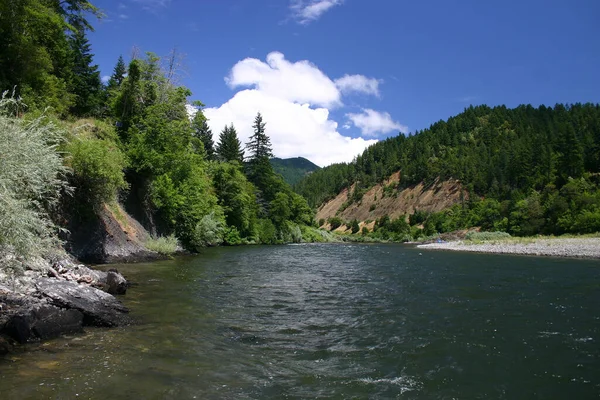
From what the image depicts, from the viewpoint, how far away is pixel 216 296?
12867mm

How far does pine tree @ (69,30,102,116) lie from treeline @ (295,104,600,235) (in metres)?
67.3

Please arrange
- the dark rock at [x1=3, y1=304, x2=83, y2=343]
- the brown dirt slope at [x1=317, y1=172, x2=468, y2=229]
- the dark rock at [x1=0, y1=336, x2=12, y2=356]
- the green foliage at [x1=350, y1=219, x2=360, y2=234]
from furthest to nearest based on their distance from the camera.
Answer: the green foliage at [x1=350, y1=219, x2=360, y2=234]
the brown dirt slope at [x1=317, y1=172, x2=468, y2=229]
the dark rock at [x1=3, y1=304, x2=83, y2=343]
the dark rock at [x1=0, y1=336, x2=12, y2=356]

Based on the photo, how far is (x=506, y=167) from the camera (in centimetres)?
11331

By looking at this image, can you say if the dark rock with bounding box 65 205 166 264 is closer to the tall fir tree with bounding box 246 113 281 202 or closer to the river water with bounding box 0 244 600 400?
the river water with bounding box 0 244 600 400

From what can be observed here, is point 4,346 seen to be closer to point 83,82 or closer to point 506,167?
point 83,82

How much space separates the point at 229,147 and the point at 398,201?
90.1 m

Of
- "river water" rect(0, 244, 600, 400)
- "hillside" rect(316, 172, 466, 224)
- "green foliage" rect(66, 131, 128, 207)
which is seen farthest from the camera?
"hillside" rect(316, 172, 466, 224)

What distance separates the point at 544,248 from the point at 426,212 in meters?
82.1

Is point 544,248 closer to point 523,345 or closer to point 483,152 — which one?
point 523,345

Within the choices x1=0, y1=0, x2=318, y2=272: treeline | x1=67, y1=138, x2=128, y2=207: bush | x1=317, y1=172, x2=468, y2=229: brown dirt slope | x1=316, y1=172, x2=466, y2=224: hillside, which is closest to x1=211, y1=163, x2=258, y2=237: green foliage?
x1=0, y1=0, x2=318, y2=272: treeline

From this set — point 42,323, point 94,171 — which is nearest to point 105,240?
point 94,171

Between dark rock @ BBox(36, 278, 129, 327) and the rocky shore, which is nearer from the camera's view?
the rocky shore

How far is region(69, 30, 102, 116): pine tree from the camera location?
3083cm

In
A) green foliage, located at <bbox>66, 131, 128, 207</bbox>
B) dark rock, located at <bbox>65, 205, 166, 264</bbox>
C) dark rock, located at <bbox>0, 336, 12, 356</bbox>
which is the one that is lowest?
dark rock, located at <bbox>0, 336, 12, 356</bbox>
